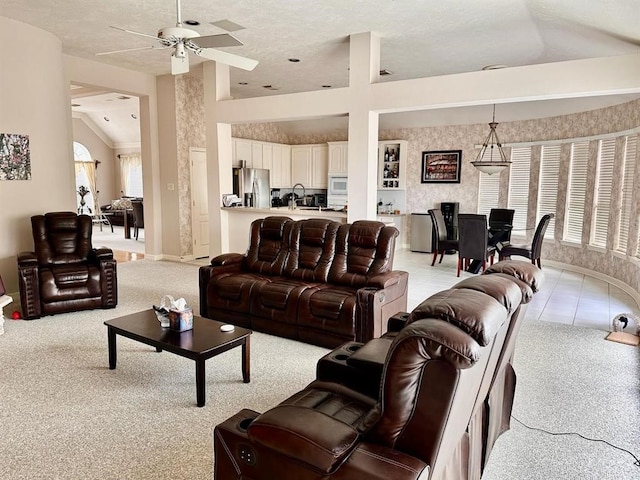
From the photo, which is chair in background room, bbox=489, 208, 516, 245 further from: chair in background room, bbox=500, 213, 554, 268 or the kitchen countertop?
the kitchen countertop

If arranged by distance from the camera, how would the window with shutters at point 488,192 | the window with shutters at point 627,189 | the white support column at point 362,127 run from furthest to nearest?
the window with shutters at point 488,192 < the window with shutters at point 627,189 < the white support column at point 362,127

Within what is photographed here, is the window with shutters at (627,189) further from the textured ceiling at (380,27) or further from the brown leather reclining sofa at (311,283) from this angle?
the brown leather reclining sofa at (311,283)

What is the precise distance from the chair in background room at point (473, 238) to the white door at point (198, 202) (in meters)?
4.36

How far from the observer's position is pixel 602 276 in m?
6.79

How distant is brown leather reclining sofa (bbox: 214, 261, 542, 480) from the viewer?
1.34 m

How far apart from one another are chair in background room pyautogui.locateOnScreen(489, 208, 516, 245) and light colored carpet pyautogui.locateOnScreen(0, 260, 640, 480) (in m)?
2.84

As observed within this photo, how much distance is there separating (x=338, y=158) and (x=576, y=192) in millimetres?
4819

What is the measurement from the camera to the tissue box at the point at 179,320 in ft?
10.5

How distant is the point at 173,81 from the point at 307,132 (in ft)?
13.1

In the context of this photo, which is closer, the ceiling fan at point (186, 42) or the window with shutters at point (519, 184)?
the ceiling fan at point (186, 42)

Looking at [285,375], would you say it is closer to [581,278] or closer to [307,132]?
Result: [581,278]

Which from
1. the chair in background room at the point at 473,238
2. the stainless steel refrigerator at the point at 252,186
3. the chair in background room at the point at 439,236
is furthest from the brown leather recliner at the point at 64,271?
the chair in background room at the point at 439,236

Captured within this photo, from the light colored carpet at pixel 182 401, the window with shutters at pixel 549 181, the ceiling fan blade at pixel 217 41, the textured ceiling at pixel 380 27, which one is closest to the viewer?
the light colored carpet at pixel 182 401

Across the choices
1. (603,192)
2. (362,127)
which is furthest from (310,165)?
(603,192)
